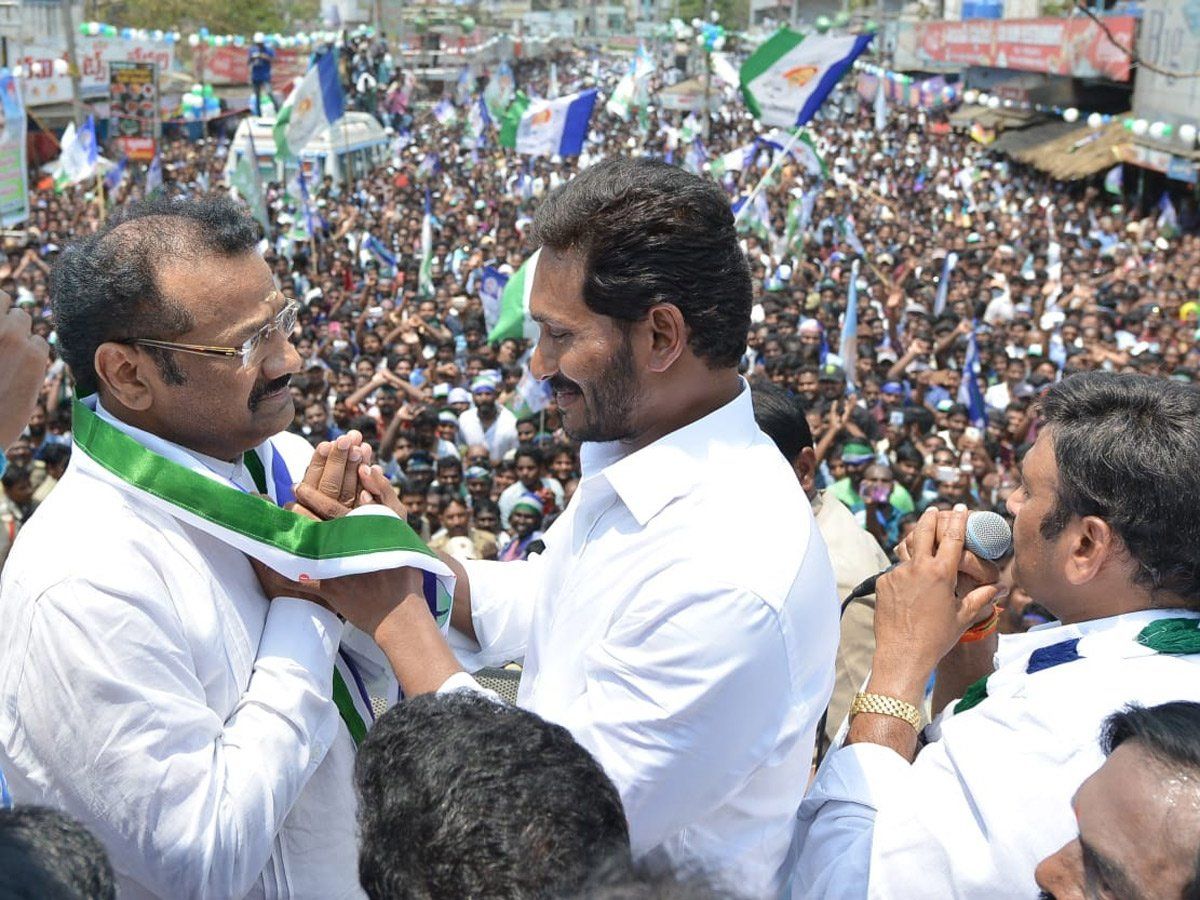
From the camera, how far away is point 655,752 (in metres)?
1.57

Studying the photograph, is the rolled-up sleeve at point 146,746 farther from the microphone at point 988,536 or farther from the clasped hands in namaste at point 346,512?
the microphone at point 988,536

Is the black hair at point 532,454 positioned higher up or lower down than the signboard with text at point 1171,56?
lower down

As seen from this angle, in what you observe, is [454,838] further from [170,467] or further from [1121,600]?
[1121,600]

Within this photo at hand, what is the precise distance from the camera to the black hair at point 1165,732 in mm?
1235

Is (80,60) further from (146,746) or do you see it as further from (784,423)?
(146,746)

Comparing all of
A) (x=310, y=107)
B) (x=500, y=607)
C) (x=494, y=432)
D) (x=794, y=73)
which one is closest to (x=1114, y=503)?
(x=500, y=607)

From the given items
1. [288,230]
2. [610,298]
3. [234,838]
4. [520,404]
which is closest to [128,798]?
[234,838]

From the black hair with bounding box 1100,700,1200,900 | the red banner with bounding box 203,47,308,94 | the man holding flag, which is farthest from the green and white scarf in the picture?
the red banner with bounding box 203,47,308,94

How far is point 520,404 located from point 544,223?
595 centimetres

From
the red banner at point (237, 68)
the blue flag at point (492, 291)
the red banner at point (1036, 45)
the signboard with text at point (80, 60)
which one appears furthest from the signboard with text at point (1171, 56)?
the red banner at point (237, 68)

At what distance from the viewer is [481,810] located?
111 centimetres

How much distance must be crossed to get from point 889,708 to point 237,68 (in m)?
37.7

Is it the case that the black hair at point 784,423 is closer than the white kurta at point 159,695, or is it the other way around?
the white kurta at point 159,695

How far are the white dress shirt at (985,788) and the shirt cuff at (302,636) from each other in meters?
0.74
